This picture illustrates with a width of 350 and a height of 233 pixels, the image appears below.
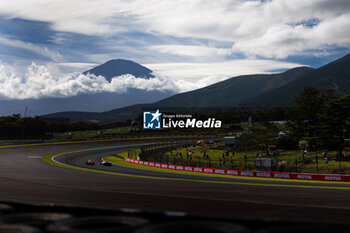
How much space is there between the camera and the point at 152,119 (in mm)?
104375

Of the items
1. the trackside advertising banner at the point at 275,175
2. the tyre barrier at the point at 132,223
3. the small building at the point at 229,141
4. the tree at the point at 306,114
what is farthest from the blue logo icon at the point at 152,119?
the tyre barrier at the point at 132,223

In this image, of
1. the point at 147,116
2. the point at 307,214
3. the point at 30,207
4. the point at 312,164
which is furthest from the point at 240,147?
the point at 30,207

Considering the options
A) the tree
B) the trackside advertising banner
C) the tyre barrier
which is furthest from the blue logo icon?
the tyre barrier

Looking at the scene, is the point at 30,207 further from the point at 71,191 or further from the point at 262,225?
the point at 71,191

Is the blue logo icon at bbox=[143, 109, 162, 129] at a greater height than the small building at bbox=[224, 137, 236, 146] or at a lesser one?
greater

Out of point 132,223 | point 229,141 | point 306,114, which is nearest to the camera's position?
point 132,223

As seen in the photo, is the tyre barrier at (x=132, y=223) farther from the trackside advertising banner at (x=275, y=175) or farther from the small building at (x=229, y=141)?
the small building at (x=229, y=141)

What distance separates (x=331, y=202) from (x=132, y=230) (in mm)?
15539

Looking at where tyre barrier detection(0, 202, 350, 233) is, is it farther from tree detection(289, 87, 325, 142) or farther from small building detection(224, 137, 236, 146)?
small building detection(224, 137, 236, 146)

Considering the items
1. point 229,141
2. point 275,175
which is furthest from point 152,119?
point 275,175

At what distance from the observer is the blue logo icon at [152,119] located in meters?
100

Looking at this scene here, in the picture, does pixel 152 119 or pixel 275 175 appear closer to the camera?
pixel 275 175

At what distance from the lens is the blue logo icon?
329 ft

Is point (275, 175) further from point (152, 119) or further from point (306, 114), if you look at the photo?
point (152, 119)
